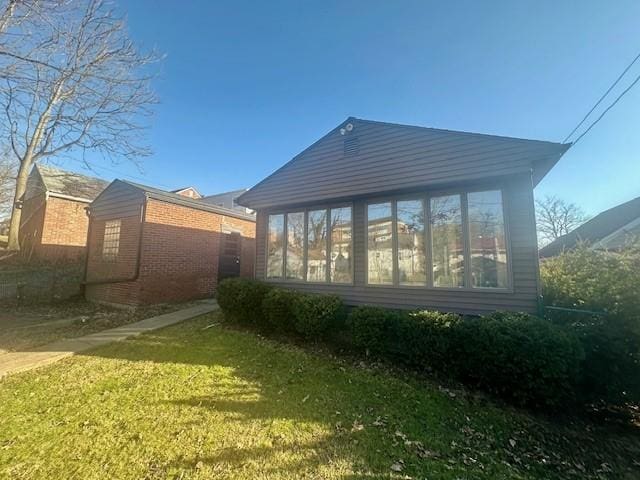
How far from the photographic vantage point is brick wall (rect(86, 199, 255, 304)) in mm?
9641

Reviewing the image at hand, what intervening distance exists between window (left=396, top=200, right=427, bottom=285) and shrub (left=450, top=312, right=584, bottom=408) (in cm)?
198

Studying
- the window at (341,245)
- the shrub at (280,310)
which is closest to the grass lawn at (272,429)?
the shrub at (280,310)

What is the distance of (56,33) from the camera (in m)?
6.26

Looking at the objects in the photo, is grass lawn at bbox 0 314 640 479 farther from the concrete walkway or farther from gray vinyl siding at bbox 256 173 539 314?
gray vinyl siding at bbox 256 173 539 314

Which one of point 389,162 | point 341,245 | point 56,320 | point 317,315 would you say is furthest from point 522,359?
point 56,320

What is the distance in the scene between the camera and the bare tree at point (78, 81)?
6254 mm

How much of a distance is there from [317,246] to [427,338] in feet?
12.8

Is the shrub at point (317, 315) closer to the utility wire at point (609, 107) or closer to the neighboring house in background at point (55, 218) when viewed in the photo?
the utility wire at point (609, 107)

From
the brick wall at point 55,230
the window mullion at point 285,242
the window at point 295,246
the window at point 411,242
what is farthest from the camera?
the brick wall at point 55,230

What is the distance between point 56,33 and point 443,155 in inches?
353

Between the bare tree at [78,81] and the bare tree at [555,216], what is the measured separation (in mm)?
33831

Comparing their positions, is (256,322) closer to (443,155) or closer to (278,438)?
(278,438)

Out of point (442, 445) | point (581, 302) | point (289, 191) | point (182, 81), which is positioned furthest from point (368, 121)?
point (182, 81)

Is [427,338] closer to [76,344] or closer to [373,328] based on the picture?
[373,328]
